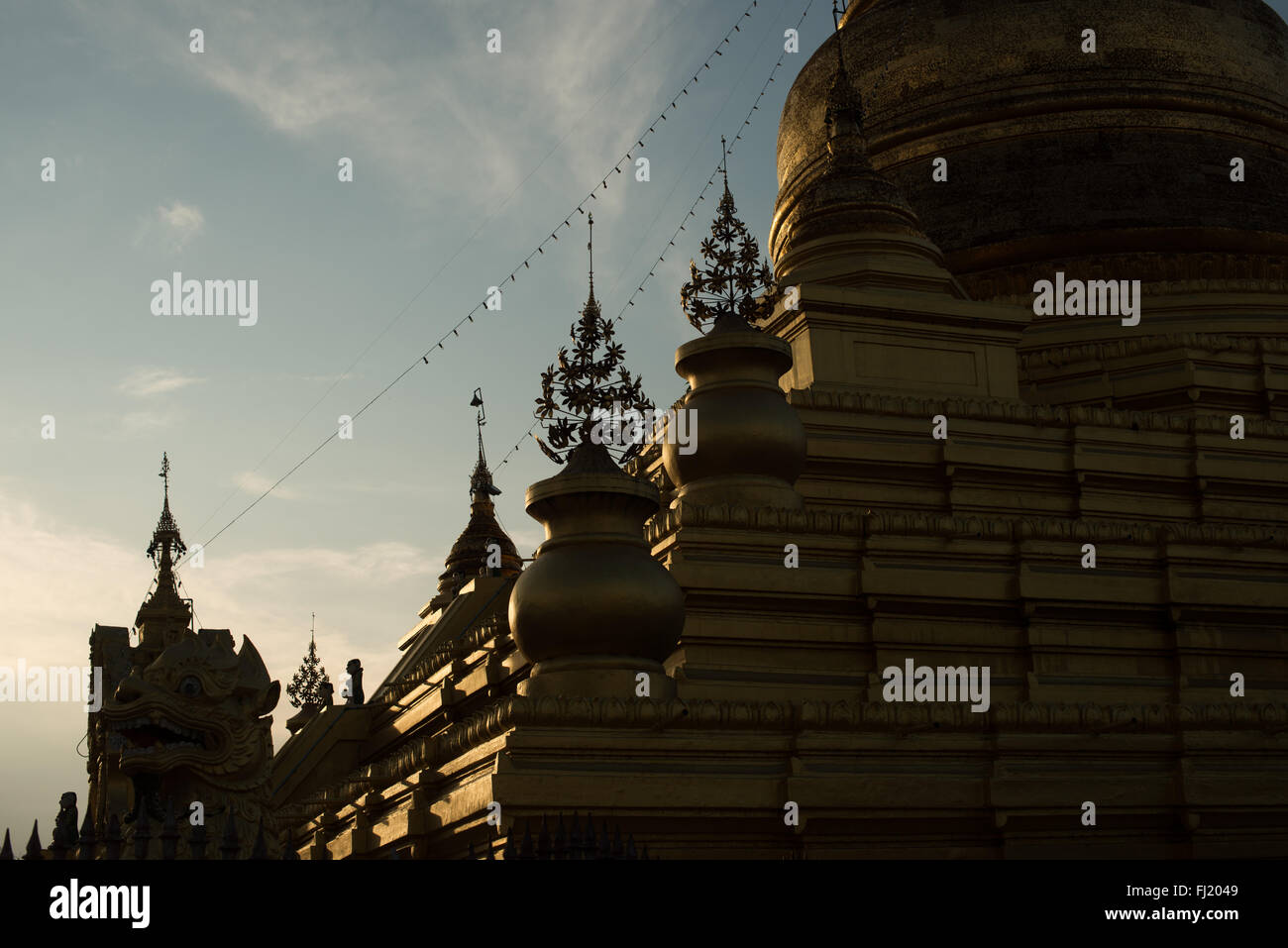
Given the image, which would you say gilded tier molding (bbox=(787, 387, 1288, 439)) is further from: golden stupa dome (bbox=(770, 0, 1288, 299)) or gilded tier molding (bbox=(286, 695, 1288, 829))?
gilded tier molding (bbox=(286, 695, 1288, 829))

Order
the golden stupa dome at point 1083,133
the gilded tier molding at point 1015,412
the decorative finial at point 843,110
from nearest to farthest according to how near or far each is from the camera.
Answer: the gilded tier molding at point 1015,412, the decorative finial at point 843,110, the golden stupa dome at point 1083,133

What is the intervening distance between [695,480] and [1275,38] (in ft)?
48.3

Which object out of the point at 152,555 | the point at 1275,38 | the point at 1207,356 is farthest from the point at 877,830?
the point at 1275,38

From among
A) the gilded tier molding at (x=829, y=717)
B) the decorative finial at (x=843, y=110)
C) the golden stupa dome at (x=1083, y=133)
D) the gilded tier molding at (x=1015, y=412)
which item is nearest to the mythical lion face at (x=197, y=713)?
the gilded tier molding at (x=829, y=717)

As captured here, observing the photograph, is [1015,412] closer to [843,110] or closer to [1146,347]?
[1146,347]

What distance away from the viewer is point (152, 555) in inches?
962

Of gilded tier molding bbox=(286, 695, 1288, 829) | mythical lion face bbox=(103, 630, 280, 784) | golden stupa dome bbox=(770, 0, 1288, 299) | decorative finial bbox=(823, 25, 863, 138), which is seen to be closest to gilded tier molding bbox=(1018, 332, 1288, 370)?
golden stupa dome bbox=(770, 0, 1288, 299)

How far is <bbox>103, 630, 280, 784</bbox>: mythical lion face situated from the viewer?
14547mm

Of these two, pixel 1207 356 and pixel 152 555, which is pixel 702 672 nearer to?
pixel 1207 356

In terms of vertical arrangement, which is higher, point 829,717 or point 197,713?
point 197,713

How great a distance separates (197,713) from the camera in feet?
48.5

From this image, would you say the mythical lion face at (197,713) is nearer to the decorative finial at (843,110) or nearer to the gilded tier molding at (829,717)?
the gilded tier molding at (829,717)

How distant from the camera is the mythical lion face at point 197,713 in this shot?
14547 mm

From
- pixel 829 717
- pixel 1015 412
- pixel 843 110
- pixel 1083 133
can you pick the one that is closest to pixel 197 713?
pixel 829 717
